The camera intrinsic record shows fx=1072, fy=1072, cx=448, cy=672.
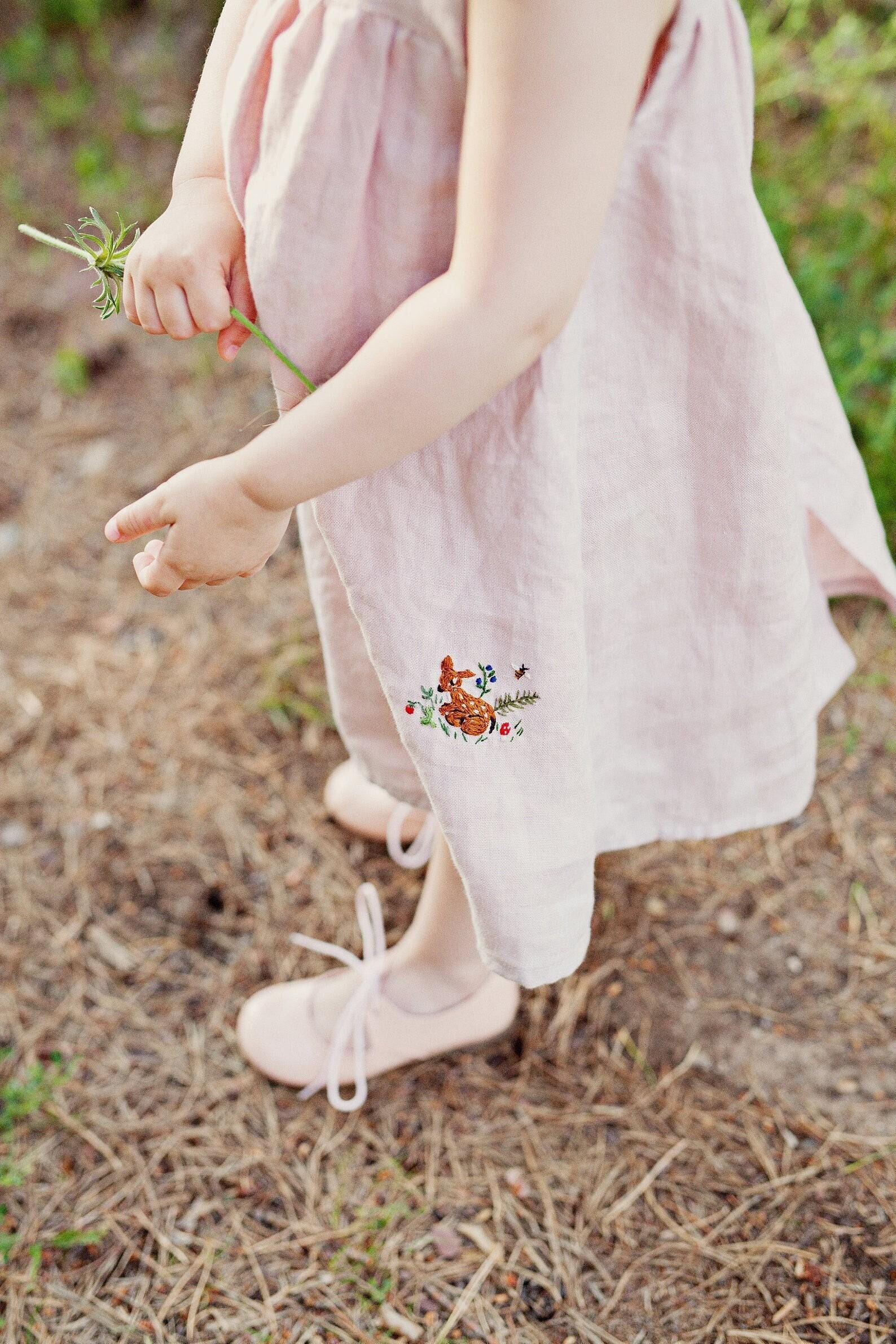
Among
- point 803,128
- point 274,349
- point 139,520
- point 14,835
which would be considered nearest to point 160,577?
point 139,520

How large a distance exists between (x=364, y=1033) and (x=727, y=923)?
52 centimetres

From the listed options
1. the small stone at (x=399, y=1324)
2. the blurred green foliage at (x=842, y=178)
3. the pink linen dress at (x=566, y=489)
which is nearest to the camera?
the pink linen dress at (x=566, y=489)

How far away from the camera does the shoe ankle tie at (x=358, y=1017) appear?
50.6 inches

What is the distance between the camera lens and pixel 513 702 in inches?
34.3

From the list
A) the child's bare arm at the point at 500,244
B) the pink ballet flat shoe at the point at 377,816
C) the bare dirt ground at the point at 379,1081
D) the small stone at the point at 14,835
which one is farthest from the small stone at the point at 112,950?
the child's bare arm at the point at 500,244

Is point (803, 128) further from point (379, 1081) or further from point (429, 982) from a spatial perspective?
point (379, 1081)

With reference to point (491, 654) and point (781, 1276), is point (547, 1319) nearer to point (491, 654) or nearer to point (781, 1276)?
point (781, 1276)

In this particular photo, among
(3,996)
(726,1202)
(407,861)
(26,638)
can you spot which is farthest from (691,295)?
(26,638)

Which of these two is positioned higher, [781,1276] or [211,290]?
[211,290]

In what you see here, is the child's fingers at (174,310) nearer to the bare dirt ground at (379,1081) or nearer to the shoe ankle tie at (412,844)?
the shoe ankle tie at (412,844)

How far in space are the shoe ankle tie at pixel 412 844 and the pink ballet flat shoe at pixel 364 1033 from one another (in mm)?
126

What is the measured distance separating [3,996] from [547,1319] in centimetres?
79

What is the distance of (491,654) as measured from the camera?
0.86m

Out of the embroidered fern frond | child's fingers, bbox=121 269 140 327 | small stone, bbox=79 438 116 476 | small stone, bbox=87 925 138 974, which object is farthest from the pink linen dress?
small stone, bbox=79 438 116 476
